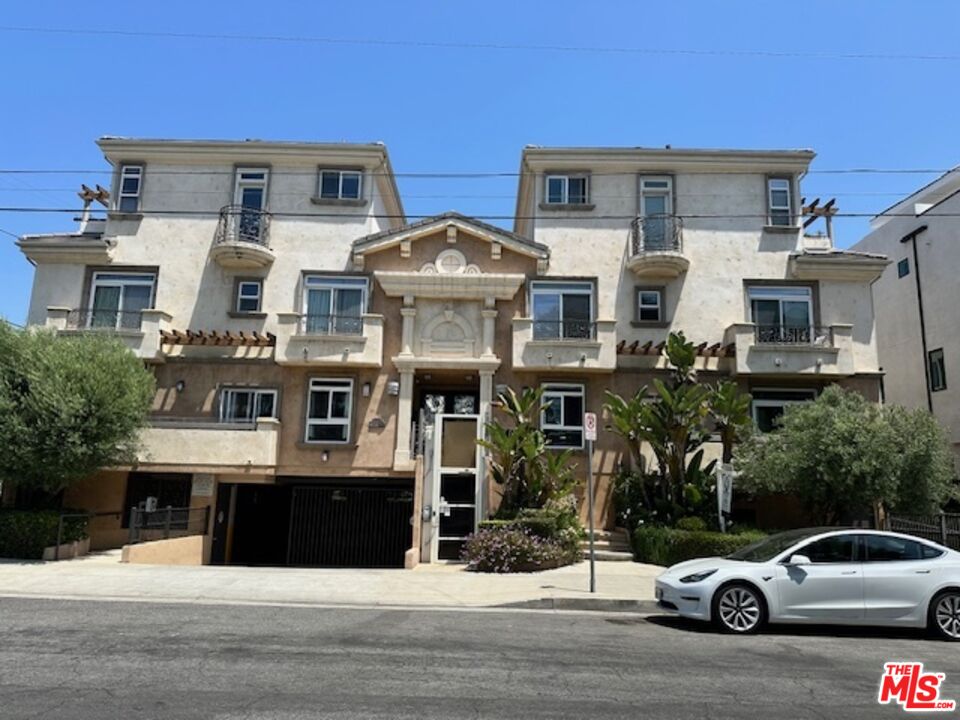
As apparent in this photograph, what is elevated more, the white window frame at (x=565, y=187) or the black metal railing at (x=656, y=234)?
the white window frame at (x=565, y=187)

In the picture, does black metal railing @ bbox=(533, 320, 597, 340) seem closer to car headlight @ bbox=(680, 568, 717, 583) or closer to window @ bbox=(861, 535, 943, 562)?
car headlight @ bbox=(680, 568, 717, 583)

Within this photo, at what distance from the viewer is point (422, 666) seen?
7.11m

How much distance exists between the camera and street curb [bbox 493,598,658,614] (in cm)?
1147

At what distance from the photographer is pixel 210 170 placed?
23.0 m

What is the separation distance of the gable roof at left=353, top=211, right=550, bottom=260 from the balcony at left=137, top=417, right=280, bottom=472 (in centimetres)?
610

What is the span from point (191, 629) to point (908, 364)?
26.3m

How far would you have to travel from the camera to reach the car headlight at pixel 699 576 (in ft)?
32.0

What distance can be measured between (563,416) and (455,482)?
3957mm

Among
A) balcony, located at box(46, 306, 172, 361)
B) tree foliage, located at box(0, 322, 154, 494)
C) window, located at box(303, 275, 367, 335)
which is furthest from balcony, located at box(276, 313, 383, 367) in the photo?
tree foliage, located at box(0, 322, 154, 494)

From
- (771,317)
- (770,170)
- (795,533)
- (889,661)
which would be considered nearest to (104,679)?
(889,661)

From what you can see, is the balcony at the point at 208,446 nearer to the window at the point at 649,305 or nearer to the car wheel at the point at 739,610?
the window at the point at 649,305

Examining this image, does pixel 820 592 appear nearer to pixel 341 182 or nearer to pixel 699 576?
pixel 699 576

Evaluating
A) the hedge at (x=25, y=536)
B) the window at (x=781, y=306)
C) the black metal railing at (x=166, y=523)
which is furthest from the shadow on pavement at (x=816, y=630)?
the hedge at (x=25, y=536)

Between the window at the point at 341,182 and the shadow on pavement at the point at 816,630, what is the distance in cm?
1681
